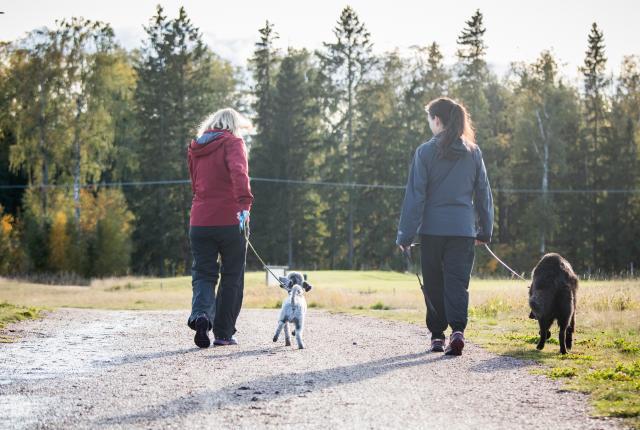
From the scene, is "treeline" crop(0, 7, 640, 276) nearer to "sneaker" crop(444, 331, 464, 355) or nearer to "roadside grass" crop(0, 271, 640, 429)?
"roadside grass" crop(0, 271, 640, 429)

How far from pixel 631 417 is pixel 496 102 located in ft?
183

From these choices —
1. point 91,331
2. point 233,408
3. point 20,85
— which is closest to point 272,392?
point 233,408

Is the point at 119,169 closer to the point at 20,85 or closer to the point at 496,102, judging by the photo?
the point at 20,85

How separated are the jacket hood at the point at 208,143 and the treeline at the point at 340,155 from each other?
40757mm

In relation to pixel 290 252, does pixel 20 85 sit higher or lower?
higher

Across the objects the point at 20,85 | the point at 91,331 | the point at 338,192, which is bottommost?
the point at 91,331

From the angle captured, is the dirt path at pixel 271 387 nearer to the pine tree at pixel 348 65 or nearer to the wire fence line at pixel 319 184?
the wire fence line at pixel 319 184

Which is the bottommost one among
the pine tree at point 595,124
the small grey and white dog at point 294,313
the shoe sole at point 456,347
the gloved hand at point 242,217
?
the shoe sole at point 456,347

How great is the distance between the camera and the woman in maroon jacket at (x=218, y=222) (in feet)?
29.6

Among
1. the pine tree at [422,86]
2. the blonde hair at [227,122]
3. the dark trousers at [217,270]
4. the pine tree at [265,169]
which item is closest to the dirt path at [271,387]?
the dark trousers at [217,270]

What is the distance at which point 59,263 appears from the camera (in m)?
48.5

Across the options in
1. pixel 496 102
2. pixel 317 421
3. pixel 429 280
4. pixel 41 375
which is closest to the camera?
pixel 317 421

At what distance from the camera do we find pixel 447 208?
8602 millimetres

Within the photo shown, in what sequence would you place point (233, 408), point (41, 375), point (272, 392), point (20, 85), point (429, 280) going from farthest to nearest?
point (20, 85), point (429, 280), point (41, 375), point (272, 392), point (233, 408)
